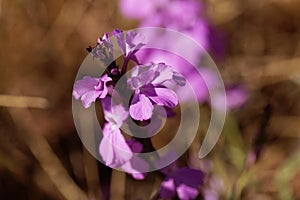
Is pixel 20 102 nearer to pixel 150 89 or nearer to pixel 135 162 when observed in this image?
pixel 135 162

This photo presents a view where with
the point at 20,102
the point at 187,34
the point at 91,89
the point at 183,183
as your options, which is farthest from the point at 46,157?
the point at 91,89

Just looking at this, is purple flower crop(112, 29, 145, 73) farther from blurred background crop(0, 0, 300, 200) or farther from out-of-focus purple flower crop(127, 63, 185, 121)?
blurred background crop(0, 0, 300, 200)

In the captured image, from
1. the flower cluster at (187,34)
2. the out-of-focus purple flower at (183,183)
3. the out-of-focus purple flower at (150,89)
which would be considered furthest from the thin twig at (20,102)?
the out-of-focus purple flower at (150,89)

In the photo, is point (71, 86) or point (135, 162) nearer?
point (135, 162)

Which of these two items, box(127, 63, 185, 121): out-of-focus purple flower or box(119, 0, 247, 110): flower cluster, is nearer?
box(127, 63, 185, 121): out-of-focus purple flower

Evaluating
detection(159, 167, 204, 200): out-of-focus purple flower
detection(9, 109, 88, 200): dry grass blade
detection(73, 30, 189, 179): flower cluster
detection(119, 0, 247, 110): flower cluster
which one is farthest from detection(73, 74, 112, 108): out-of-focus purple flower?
detection(9, 109, 88, 200): dry grass blade

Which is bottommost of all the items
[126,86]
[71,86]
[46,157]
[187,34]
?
[46,157]
